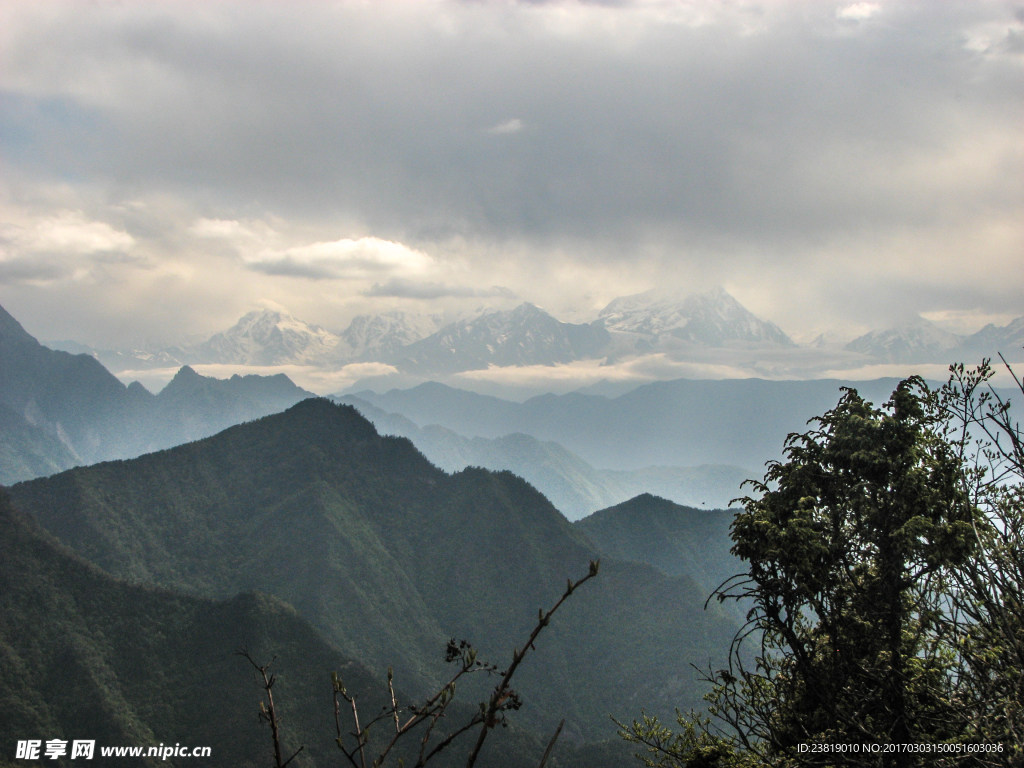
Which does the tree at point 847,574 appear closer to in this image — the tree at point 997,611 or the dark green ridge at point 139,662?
the tree at point 997,611

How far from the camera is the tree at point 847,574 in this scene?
15.2 m

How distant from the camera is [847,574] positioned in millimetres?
17484

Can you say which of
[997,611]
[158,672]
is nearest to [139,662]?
[158,672]

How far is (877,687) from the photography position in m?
15.4

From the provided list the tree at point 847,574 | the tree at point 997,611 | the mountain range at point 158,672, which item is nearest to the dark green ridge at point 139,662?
the mountain range at point 158,672

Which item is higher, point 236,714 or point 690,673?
point 236,714

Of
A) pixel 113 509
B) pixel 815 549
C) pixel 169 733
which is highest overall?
pixel 815 549

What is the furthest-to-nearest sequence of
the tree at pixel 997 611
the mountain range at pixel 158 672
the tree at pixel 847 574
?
the mountain range at pixel 158 672 < the tree at pixel 847 574 < the tree at pixel 997 611

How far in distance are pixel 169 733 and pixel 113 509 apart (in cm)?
10421

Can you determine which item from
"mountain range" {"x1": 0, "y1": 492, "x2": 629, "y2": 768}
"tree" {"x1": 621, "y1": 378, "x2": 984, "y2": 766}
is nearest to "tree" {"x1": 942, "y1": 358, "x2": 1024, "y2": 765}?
"tree" {"x1": 621, "y1": 378, "x2": 984, "y2": 766}

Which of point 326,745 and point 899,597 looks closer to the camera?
point 899,597

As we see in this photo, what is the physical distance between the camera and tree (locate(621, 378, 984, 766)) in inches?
598

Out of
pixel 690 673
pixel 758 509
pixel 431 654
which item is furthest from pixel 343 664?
pixel 758 509

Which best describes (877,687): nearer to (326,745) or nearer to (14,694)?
(326,745)
